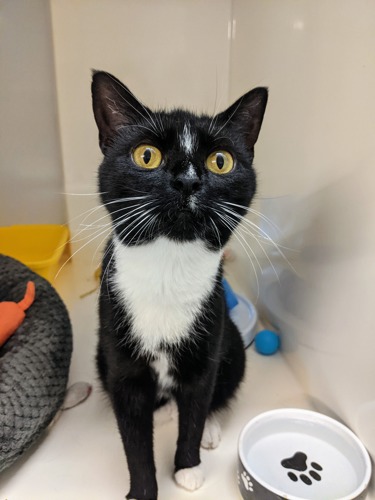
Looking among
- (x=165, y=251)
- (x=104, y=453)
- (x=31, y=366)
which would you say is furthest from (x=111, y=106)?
(x=104, y=453)

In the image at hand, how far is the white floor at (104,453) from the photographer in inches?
31.6

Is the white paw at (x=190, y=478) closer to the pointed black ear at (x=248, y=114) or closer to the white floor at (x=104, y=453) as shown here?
the white floor at (x=104, y=453)

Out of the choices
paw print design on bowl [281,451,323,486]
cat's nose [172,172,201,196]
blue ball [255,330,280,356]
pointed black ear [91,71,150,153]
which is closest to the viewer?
cat's nose [172,172,201,196]

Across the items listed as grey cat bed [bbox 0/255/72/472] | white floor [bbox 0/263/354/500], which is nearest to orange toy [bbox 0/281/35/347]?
grey cat bed [bbox 0/255/72/472]

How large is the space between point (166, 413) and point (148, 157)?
0.60 metres

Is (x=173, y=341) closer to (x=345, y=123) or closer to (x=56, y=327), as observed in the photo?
(x=56, y=327)

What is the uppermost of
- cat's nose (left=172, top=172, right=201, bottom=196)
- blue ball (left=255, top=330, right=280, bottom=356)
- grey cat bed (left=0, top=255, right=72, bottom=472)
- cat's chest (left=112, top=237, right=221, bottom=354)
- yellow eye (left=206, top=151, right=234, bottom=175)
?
yellow eye (left=206, top=151, right=234, bottom=175)

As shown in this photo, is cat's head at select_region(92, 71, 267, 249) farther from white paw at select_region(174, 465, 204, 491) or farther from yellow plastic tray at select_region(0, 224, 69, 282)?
yellow plastic tray at select_region(0, 224, 69, 282)

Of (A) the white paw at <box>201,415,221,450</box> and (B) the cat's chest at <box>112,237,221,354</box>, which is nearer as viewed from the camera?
(B) the cat's chest at <box>112,237,221,354</box>

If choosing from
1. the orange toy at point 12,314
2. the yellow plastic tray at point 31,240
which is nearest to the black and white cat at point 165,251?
the orange toy at point 12,314

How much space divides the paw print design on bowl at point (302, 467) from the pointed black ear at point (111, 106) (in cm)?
64

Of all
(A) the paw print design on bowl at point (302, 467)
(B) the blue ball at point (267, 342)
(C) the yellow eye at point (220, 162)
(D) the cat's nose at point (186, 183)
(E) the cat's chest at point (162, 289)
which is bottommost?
(A) the paw print design on bowl at point (302, 467)

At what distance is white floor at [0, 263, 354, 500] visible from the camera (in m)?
0.80

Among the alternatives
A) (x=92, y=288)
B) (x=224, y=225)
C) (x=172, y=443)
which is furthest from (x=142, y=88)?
(x=172, y=443)
